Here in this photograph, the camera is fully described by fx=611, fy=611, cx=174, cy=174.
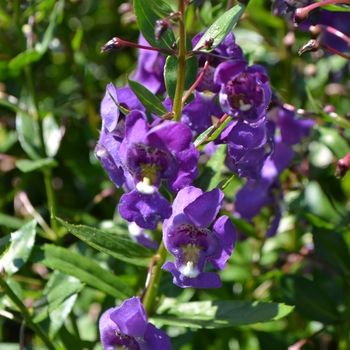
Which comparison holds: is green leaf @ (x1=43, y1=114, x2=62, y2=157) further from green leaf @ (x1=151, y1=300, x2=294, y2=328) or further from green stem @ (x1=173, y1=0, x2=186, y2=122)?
green stem @ (x1=173, y1=0, x2=186, y2=122)

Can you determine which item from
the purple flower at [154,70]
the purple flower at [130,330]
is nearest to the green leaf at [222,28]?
the purple flower at [154,70]

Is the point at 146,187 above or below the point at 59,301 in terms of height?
above

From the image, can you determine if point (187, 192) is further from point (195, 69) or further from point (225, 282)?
point (225, 282)

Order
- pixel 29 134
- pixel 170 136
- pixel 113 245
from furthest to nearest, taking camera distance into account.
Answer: pixel 29 134 → pixel 113 245 → pixel 170 136

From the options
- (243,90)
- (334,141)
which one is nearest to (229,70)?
(243,90)

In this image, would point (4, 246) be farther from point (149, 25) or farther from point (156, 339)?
point (149, 25)

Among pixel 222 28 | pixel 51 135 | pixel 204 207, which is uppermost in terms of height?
pixel 222 28

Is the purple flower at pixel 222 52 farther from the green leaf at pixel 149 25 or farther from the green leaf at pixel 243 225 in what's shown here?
the green leaf at pixel 243 225

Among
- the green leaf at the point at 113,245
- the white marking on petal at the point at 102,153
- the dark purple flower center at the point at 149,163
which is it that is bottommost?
the green leaf at the point at 113,245
